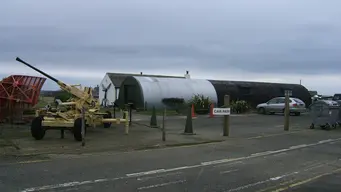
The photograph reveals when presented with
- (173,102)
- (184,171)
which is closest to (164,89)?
(173,102)

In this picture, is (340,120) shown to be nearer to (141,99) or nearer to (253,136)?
(253,136)

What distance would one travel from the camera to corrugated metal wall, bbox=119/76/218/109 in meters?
36.7

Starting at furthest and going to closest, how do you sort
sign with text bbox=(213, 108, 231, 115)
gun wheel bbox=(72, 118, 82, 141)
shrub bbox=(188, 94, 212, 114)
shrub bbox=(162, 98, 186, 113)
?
shrub bbox=(162, 98, 186, 113)
shrub bbox=(188, 94, 212, 114)
sign with text bbox=(213, 108, 231, 115)
gun wheel bbox=(72, 118, 82, 141)

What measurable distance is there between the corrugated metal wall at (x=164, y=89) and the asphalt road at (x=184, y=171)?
23881 mm

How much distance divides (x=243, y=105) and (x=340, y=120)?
15013 mm

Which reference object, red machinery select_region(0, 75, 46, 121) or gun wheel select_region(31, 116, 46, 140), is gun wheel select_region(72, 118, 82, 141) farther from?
red machinery select_region(0, 75, 46, 121)

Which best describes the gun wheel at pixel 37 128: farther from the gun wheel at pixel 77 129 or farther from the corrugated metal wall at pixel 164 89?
the corrugated metal wall at pixel 164 89

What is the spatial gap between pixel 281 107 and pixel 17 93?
22.0 m

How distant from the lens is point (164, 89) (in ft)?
124

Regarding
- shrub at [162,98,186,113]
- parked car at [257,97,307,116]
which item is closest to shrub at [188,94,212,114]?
shrub at [162,98,186,113]

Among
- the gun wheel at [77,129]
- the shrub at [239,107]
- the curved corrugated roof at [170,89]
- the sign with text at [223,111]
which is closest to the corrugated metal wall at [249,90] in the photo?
the curved corrugated roof at [170,89]

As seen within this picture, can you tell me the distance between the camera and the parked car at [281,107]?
3344cm

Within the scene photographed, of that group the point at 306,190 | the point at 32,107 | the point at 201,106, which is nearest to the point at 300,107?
the point at 201,106

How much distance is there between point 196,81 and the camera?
137ft
